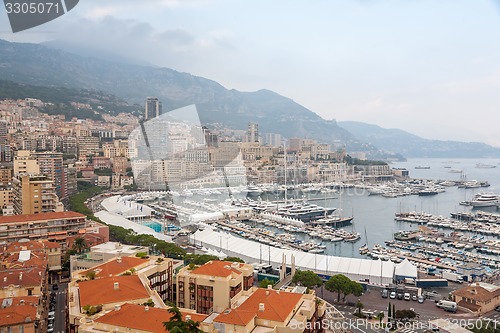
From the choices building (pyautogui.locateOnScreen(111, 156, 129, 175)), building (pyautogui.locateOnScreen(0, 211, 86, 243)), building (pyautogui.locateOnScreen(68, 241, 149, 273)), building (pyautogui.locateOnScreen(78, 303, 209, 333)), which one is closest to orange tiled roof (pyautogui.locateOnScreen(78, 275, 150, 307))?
building (pyautogui.locateOnScreen(78, 303, 209, 333))

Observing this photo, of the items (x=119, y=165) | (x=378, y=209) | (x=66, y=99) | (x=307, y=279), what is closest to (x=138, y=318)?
(x=307, y=279)

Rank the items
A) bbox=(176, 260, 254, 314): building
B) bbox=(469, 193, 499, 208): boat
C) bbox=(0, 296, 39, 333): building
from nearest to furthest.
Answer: bbox=(0, 296, 39, 333): building
bbox=(176, 260, 254, 314): building
bbox=(469, 193, 499, 208): boat

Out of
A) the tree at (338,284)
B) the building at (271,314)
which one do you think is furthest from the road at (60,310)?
the tree at (338,284)

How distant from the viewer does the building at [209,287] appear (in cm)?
463

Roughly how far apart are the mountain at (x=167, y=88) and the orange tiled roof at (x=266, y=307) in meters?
38.0

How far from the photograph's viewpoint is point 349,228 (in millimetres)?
14820

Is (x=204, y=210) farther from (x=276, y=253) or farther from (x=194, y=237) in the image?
(x=276, y=253)

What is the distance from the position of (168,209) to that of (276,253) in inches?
327

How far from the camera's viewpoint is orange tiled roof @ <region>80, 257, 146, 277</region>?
476 centimetres

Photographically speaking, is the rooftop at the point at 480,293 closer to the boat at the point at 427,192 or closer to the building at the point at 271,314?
the building at the point at 271,314

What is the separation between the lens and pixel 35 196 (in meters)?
9.96

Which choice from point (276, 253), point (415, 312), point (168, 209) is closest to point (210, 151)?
point (168, 209)

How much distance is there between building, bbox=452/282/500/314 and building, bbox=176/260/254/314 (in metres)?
3.38

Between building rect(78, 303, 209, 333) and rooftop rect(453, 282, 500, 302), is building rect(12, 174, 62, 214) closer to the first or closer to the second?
building rect(78, 303, 209, 333)
